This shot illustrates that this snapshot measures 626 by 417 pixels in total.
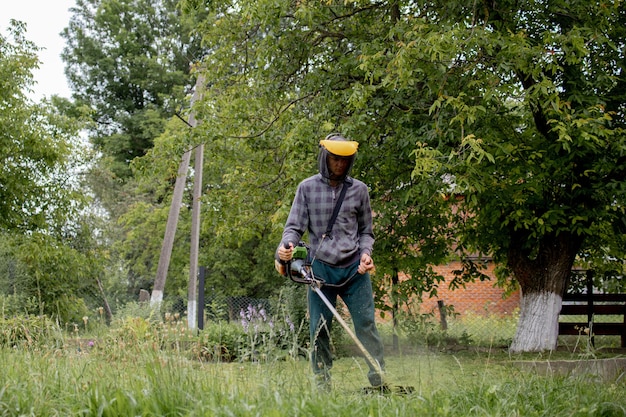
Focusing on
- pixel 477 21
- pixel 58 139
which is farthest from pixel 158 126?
pixel 477 21

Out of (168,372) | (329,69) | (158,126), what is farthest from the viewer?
(158,126)

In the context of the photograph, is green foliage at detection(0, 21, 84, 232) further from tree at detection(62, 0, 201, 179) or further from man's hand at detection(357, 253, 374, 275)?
tree at detection(62, 0, 201, 179)

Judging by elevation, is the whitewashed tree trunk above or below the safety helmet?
below

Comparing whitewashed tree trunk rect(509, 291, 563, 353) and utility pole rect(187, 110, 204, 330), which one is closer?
whitewashed tree trunk rect(509, 291, 563, 353)

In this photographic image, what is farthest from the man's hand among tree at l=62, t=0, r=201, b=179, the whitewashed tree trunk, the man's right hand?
tree at l=62, t=0, r=201, b=179

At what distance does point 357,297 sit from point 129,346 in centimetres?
178

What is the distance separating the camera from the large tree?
9805 millimetres

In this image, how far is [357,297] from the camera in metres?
5.95

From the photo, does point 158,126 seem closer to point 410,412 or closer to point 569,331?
point 569,331

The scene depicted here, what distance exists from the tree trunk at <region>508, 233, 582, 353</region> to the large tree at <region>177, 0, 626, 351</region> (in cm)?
2

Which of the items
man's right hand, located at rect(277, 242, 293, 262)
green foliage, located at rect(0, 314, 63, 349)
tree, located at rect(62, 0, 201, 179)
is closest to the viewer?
green foliage, located at rect(0, 314, 63, 349)

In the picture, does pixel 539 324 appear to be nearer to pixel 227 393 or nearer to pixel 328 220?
pixel 328 220

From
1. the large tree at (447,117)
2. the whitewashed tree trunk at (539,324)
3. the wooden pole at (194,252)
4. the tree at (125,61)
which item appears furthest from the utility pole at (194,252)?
the tree at (125,61)

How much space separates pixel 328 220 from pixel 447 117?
5100 millimetres
